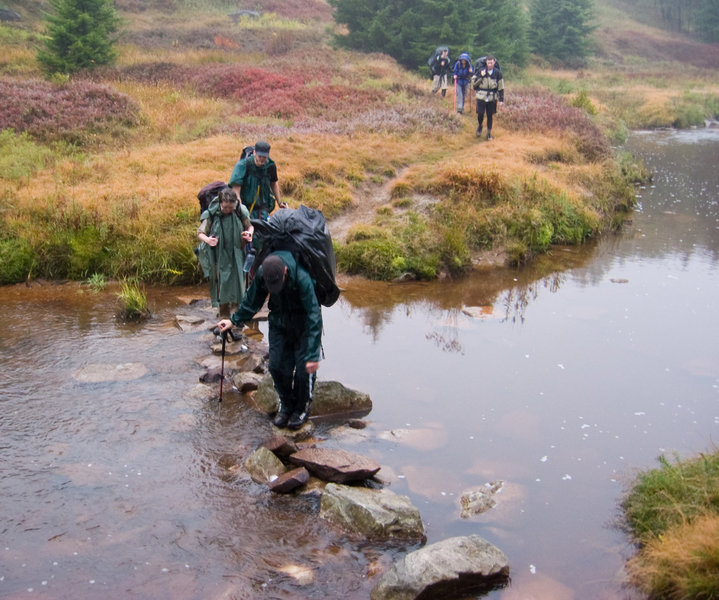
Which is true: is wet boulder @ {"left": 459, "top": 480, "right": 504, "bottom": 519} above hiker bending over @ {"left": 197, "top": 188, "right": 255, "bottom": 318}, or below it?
below

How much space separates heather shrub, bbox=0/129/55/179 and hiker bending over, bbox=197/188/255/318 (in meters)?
6.60

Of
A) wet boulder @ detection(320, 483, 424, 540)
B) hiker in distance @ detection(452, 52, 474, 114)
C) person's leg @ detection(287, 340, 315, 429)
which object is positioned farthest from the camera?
hiker in distance @ detection(452, 52, 474, 114)

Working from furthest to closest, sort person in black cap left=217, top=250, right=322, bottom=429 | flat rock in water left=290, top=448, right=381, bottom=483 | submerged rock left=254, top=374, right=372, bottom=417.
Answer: submerged rock left=254, top=374, right=372, bottom=417, person in black cap left=217, top=250, right=322, bottom=429, flat rock in water left=290, top=448, right=381, bottom=483

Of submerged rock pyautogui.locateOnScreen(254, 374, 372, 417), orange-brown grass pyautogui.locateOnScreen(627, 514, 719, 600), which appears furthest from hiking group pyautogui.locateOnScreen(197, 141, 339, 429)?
orange-brown grass pyautogui.locateOnScreen(627, 514, 719, 600)

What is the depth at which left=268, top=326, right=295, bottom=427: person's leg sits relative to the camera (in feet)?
22.1

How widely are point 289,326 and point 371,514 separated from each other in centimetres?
198

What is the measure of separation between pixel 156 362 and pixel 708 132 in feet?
101

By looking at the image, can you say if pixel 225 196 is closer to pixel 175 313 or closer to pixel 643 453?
pixel 175 313

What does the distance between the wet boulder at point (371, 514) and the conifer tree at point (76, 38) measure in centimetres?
2178

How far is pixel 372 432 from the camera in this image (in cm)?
728

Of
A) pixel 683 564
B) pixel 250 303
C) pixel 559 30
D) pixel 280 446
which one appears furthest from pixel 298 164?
pixel 559 30

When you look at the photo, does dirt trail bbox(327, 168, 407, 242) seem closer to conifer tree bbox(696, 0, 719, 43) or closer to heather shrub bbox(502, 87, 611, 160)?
heather shrub bbox(502, 87, 611, 160)

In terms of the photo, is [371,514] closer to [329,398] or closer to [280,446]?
Result: [280,446]

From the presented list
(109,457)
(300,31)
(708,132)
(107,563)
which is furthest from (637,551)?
(300,31)
